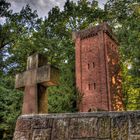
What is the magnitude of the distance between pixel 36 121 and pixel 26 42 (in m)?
16.6

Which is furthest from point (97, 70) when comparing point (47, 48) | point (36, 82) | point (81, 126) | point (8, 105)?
point (81, 126)

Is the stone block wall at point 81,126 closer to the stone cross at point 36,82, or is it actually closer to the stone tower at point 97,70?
the stone cross at point 36,82

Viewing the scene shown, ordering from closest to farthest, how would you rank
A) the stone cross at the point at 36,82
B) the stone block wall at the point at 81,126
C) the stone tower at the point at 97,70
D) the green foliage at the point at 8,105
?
the stone block wall at the point at 81,126 < the stone cross at the point at 36,82 < the green foliage at the point at 8,105 < the stone tower at the point at 97,70

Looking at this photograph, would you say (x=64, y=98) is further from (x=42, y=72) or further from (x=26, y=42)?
(x=42, y=72)

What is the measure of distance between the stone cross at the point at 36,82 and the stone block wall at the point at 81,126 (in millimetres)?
810

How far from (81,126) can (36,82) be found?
59.1 inches

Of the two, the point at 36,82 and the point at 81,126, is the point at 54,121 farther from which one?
the point at 36,82

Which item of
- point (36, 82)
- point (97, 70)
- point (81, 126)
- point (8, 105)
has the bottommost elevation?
point (81, 126)

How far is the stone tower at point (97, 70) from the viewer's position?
27703 mm

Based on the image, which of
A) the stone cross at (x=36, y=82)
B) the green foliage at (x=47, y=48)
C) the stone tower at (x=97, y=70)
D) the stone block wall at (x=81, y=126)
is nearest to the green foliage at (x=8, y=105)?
the green foliage at (x=47, y=48)

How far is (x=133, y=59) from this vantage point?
68.7ft

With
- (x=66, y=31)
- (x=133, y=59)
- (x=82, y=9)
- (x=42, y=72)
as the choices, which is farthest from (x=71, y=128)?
(x=82, y=9)

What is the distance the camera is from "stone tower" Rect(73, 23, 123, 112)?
27.7 meters

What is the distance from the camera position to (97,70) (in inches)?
1156
